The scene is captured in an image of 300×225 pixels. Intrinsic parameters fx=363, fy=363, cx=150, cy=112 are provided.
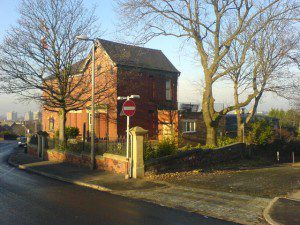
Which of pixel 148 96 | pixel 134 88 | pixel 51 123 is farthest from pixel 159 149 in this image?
pixel 51 123

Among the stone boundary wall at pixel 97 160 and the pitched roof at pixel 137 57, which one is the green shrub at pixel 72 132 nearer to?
the pitched roof at pixel 137 57

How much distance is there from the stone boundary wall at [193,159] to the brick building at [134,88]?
6025 millimetres

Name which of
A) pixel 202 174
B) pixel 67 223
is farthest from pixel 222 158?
pixel 67 223

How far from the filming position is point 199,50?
70.4 feet

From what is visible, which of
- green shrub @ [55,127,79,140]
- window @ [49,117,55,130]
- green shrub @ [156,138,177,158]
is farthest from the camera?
window @ [49,117,55,130]

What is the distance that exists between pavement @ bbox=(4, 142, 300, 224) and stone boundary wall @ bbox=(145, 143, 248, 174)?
1322mm

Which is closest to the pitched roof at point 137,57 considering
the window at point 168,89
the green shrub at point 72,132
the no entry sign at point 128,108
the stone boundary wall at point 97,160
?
the window at point 168,89

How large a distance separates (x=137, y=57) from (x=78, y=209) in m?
23.0

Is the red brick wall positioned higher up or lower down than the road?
higher up

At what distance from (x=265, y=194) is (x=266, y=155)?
16.0 meters

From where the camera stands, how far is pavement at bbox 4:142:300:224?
27.8 feet

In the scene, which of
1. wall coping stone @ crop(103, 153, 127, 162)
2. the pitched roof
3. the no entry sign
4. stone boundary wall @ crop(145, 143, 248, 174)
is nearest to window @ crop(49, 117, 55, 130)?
the pitched roof

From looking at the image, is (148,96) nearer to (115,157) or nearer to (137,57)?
(137,57)

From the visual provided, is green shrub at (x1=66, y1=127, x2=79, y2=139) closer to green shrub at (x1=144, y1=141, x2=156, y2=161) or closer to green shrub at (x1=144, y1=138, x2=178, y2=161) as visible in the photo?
green shrub at (x1=144, y1=138, x2=178, y2=161)
